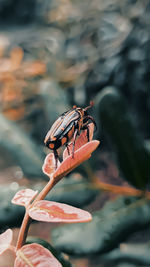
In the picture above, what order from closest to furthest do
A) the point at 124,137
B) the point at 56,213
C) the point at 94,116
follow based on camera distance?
the point at 56,213 → the point at 94,116 → the point at 124,137

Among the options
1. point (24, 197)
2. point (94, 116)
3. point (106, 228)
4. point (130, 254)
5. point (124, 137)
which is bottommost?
point (130, 254)

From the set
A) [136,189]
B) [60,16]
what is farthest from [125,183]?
[60,16]

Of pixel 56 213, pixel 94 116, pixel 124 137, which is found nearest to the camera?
pixel 56 213

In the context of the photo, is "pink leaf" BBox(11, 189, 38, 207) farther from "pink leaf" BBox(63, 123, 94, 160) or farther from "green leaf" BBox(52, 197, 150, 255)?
"green leaf" BBox(52, 197, 150, 255)

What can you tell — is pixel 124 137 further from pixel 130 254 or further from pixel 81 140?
pixel 81 140

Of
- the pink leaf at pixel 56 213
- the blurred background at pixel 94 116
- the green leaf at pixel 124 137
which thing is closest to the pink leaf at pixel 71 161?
the pink leaf at pixel 56 213

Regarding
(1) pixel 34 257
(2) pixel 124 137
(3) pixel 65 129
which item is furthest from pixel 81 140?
(2) pixel 124 137

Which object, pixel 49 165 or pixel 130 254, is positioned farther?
→ pixel 130 254

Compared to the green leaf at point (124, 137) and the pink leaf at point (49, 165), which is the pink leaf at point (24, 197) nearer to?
the pink leaf at point (49, 165)
